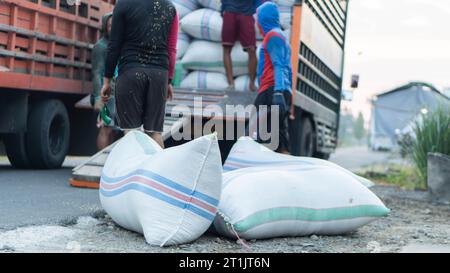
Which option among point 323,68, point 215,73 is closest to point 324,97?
point 323,68

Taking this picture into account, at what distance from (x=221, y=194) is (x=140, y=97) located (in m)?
1.36

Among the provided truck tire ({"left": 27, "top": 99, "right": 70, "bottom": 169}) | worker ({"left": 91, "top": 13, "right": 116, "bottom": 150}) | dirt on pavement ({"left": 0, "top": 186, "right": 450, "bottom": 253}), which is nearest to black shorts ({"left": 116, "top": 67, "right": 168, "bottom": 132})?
dirt on pavement ({"left": 0, "top": 186, "right": 450, "bottom": 253})

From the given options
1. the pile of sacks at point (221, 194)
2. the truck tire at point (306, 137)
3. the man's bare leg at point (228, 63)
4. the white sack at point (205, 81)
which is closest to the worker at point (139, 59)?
the pile of sacks at point (221, 194)

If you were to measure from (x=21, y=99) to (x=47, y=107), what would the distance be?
1.28 ft

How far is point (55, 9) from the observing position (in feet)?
27.5

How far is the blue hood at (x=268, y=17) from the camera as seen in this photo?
24.1 feet

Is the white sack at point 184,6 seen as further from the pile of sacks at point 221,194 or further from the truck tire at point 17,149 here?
the pile of sacks at point 221,194

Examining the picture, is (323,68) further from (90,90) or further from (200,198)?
(200,198)

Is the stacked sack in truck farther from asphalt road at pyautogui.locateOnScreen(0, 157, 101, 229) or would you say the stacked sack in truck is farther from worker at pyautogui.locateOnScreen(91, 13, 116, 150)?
worker at pyautogui.locateOnScreen(91, 13, 116, 150)

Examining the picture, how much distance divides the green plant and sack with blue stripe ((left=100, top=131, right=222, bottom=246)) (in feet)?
19.4

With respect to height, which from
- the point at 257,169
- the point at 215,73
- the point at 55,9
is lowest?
the point at 257,169

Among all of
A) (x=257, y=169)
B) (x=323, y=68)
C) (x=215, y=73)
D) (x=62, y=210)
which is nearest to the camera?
(x=257, y=169)

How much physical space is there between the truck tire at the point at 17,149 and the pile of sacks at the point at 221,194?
378 centimetres

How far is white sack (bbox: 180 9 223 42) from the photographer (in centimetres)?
857
